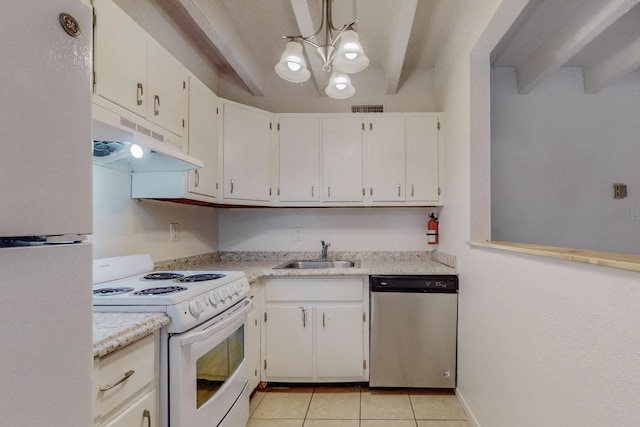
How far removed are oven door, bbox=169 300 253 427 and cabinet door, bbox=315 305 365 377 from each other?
0.65 m

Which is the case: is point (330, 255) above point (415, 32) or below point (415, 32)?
below

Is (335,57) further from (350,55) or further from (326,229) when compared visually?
(326,229)

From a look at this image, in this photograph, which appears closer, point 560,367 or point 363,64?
point 560,367

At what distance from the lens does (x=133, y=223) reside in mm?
1825

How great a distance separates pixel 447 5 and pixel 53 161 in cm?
238

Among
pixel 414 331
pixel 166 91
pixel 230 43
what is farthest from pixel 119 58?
pixel 414 331

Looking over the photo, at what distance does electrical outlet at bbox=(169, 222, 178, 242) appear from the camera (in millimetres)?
2182

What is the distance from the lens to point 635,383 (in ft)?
2.59

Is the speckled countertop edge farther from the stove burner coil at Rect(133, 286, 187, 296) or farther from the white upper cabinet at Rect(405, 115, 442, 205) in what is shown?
the stove burner coil at Rect(133, 286, 187, 296)

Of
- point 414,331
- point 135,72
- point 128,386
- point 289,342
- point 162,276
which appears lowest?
point 289,342

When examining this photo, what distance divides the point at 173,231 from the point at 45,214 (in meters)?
1.84

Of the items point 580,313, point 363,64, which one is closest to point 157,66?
point 363,64

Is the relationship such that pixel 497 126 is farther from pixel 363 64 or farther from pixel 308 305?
pixel 308 305

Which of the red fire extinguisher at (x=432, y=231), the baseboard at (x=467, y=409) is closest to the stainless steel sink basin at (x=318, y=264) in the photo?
the red fire extinguisher at (x=432, y=231)
